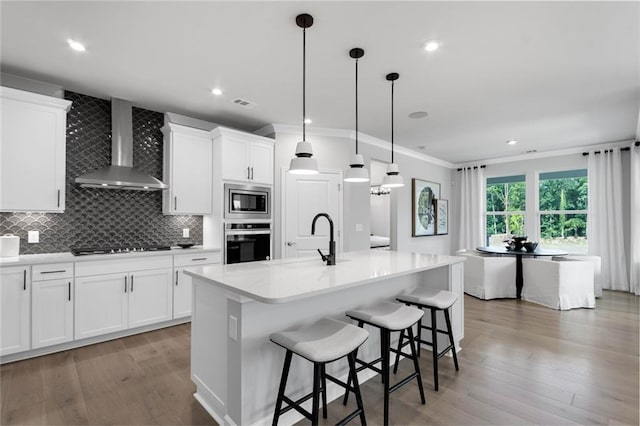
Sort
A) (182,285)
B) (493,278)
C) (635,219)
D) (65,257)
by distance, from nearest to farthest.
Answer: (65,257)
(182,285)
(493,278)
(635,219)

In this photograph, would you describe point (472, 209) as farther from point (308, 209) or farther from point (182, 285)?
point (182, 285)

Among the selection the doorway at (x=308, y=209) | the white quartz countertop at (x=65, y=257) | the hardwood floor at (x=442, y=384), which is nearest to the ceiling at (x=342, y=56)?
the doorway at (x=308, y=209)

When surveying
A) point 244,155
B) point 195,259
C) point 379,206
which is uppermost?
point 244,155

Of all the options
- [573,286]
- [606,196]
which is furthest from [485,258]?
[606,196]

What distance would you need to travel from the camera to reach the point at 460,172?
7590 mm

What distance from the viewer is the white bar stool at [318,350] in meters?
1.59

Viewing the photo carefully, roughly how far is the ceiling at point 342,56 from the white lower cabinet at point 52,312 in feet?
6.53

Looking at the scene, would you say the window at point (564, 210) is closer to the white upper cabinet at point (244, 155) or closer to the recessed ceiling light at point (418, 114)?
the recessed ceiling light at point (418, 114)

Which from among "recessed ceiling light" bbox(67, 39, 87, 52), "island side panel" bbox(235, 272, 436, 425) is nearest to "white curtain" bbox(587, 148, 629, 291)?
"island side panel" bbox(235, 272, 436, 425)

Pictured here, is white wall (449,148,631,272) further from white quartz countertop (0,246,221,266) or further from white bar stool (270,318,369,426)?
white quartz countertop (0,246,221,266)

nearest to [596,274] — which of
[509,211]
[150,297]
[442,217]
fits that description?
[509,211]

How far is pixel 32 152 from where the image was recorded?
2.99 meters

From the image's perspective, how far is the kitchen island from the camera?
5.77 ft

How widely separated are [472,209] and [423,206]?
53.8 inches
